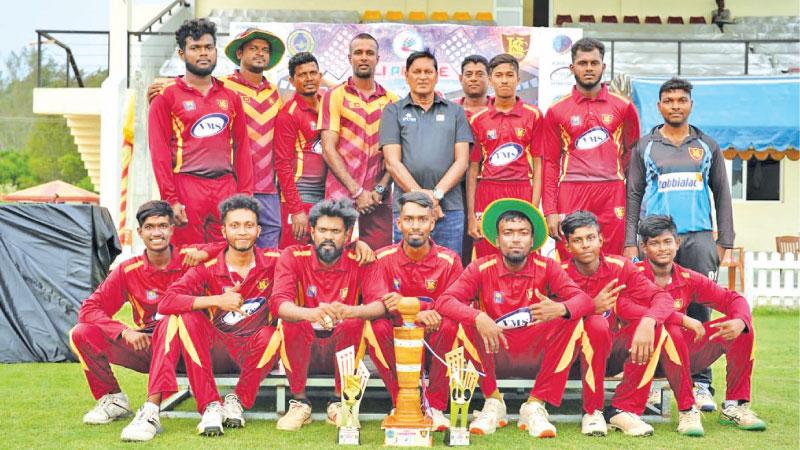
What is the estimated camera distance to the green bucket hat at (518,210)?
573 cm

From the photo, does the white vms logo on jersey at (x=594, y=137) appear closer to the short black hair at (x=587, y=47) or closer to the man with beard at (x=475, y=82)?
the short black hair at (x=587, y=47)

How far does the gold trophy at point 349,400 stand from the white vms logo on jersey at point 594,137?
2.28 m

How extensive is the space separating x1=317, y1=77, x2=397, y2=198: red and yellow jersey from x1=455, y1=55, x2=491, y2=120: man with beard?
64cm

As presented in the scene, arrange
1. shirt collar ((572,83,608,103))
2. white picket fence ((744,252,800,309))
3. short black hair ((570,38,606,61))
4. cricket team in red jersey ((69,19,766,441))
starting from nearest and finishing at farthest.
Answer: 1. cricket team in red jersey ((69,19,766,441))
2. short black hair ((570,38,606,61))
3. shirt collar ((572,83,608,103))
4. white picket fence ((744,252,800,309))

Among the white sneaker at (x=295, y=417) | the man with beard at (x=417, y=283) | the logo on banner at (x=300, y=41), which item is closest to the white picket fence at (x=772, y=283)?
the logo on banner at (x=300, y=41)

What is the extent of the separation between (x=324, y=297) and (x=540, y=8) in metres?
17.6

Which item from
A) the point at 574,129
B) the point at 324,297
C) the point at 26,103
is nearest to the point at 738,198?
the point at 574,129

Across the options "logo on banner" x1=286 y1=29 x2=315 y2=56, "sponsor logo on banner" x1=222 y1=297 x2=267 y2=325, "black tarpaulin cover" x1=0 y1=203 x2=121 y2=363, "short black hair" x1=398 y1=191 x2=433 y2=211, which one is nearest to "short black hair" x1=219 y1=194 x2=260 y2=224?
"sponsor logo on banner" x1=222 y1=297 x2=267 y2=325

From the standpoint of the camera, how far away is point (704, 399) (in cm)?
639

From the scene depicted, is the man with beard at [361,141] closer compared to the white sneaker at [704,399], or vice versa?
the white sneaker at [704,399]

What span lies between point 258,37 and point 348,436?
2871mm

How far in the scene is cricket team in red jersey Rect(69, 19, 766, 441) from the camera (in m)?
5.61

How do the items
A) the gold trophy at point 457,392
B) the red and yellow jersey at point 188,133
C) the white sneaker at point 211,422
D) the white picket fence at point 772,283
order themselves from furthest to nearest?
the white picket fence at point 772,283 → the red and yellow jersey at point 188,133 → the white sneaker at point 211,422 → the gold trophy at point 457,392

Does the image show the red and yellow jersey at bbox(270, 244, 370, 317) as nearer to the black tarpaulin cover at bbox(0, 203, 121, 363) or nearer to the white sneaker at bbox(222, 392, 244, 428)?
the white sneaker at bbox(222, 392, 244, 428)
